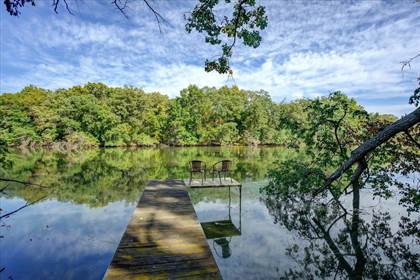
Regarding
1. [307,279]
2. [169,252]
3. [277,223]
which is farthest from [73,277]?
[277,223]

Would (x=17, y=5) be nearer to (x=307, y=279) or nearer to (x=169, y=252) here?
(x=169, y=252)

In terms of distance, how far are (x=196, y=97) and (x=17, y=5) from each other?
40.5 metres

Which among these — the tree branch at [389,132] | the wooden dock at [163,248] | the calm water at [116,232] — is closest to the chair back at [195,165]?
the calm water at [116,232]

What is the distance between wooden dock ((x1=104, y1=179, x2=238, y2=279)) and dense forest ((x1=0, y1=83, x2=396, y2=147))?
106 ft

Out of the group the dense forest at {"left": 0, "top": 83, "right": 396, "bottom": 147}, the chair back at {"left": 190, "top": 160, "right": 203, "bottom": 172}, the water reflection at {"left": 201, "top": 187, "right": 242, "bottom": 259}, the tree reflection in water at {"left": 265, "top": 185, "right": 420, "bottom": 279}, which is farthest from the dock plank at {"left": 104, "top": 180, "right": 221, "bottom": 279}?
the dense forest at {"left": 0, "top": 83, "right": 396, "bottom": 147}

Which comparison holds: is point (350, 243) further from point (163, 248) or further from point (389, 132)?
point (163, 248)

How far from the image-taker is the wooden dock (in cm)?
337

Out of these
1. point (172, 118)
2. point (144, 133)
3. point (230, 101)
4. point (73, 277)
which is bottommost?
point (73, 277)

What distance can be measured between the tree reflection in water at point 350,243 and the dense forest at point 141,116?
28982 mm

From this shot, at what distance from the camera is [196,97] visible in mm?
42844

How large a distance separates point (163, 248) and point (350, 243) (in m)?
4.34

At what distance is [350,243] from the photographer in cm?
596

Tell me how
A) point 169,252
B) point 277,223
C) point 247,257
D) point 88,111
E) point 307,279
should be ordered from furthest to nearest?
point 88,111, point 277,223, point 247,257, point 307,279, point 169,252

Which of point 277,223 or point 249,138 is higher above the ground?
point 249,138
